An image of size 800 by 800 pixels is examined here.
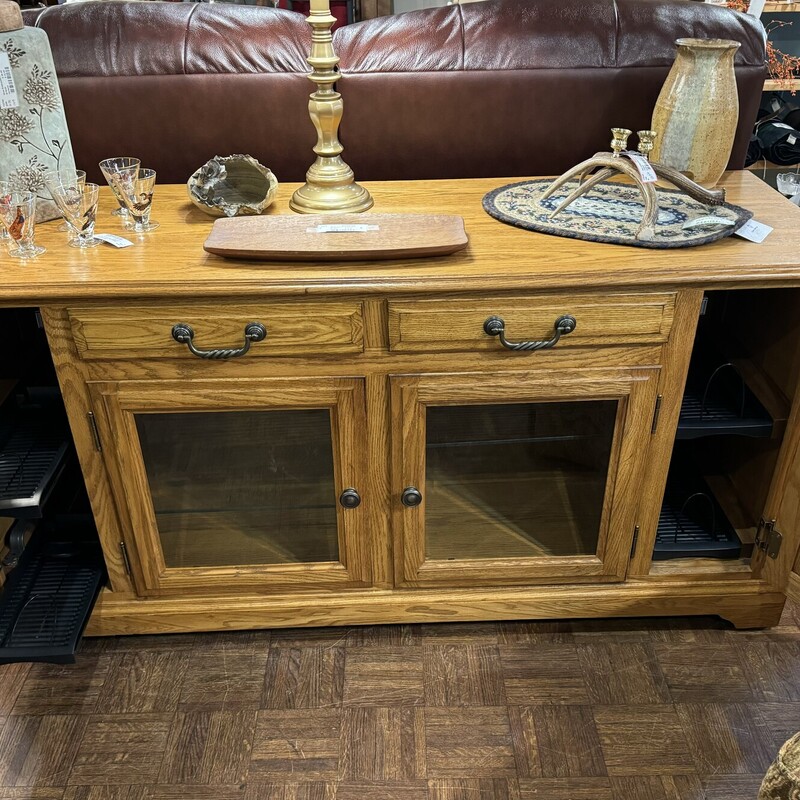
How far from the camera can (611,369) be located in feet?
4.44

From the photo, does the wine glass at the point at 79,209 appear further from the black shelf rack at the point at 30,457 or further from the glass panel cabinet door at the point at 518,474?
the glass panel cabinet door at the point at 518,474

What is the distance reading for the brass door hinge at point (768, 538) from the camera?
1523 mm

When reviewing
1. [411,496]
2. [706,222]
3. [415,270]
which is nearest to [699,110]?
[706,222]

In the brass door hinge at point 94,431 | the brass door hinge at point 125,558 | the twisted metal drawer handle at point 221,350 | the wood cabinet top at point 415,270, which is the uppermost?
the wood cabinet top at point 415,270

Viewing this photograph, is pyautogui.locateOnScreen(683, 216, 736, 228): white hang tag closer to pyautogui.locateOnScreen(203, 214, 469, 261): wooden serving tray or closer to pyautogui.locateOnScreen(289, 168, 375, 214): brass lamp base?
pyautogui.locateOnScreen(203, 214, 469, 261): wooden serving tray

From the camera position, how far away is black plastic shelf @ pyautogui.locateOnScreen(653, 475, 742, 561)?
159cm

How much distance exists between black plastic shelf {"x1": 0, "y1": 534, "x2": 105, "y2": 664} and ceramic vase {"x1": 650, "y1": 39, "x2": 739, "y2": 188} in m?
1.35

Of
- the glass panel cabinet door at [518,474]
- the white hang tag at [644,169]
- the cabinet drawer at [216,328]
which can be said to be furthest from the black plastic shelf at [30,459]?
the white hang tag at [644,169]

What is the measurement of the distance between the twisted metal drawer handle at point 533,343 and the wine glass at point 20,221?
743 mm

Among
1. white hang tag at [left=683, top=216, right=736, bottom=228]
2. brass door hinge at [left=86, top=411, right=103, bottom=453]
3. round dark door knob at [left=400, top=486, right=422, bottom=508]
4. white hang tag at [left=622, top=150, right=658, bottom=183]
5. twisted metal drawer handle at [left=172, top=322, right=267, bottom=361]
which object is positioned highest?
white hang tag at [left=622, top=150, right=658, bottom=183]

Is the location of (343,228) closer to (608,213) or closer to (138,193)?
(138,193)

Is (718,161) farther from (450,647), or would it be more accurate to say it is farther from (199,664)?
(199,664)

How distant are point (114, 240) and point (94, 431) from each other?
32cm

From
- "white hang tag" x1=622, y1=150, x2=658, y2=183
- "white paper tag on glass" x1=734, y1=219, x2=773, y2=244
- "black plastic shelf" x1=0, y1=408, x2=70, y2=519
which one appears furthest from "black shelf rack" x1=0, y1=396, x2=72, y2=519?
"white paper tag on glass" x1=734, y1=219, x2=773, y2=244
